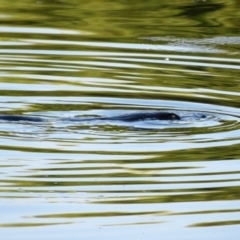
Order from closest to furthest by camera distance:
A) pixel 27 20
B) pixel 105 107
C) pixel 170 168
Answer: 1. pixel 170 168
2. pixel 105 107
3. pixel 27 20

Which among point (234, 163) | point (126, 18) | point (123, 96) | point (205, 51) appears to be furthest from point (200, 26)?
point (234, 163)

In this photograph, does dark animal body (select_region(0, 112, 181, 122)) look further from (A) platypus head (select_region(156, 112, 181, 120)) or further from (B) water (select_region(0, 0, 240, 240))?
(B) water (select_region(0, 0, 240, 240))

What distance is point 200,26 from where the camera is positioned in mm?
18078

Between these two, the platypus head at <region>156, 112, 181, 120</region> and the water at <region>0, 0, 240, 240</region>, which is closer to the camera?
the water at <region>0, 0, 240, 240</region>

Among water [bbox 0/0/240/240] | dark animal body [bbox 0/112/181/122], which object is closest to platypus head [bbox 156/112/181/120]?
dark animal body [bbox 0/112/181/122]

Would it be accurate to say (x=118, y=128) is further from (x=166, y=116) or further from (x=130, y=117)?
(x=166, y=116)

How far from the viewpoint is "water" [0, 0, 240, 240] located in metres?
7.73

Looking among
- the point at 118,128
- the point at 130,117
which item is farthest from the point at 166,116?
the point at 118,128

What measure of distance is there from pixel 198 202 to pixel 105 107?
3775 mm

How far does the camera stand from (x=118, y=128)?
10.6 meters

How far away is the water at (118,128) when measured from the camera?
25.4 ft

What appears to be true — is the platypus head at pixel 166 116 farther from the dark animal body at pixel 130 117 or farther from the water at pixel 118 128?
the water at pixel 118 128

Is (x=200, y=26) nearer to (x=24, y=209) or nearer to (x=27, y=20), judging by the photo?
(x=27, y=20)

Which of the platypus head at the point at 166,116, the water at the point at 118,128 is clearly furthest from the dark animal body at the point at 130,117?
the water at the point at 118,128
